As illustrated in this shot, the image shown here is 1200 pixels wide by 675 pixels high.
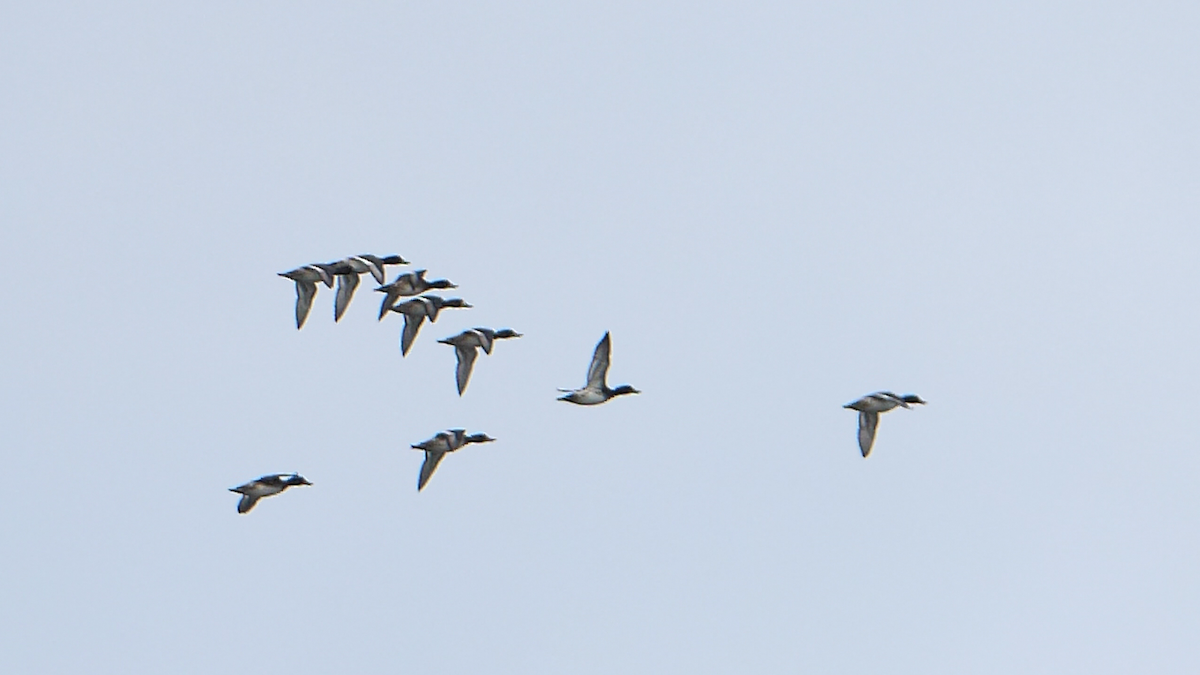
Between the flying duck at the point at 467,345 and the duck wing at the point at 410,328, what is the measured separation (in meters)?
1.48

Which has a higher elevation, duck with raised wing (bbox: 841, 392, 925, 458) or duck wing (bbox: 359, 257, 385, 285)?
duck wing (bbox: 359, 257, 385, 285)

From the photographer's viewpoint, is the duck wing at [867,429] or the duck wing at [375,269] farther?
the duck wing at [375,269]

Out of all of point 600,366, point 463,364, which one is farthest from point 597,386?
point 463,364

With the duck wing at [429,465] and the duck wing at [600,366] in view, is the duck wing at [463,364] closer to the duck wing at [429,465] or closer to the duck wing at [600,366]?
the duck wing at [429,465]

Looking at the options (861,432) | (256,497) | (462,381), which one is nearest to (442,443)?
(462,381)

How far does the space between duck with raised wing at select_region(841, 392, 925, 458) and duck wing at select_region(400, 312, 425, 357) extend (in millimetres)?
12070

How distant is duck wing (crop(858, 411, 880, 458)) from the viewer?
5553 cm

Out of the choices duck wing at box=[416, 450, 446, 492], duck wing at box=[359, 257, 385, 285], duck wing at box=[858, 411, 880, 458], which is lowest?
duck wing at box=[416, 450, 446, 492]

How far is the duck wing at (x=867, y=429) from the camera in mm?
55531

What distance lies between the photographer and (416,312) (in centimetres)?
5841

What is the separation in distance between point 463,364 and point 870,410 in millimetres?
10999

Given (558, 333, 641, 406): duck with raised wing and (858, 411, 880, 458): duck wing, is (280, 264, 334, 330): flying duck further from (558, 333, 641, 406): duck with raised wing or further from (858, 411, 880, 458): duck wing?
(858, 411, 880, 458): duck wing

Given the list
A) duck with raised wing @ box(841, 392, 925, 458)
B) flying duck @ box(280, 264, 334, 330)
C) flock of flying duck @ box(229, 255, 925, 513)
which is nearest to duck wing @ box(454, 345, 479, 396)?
flock of flying duck @ box(229, 255, 925, 513)

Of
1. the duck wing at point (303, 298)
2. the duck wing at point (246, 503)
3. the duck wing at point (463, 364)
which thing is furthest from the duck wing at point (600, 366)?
the duck wing at point (246, 503)
